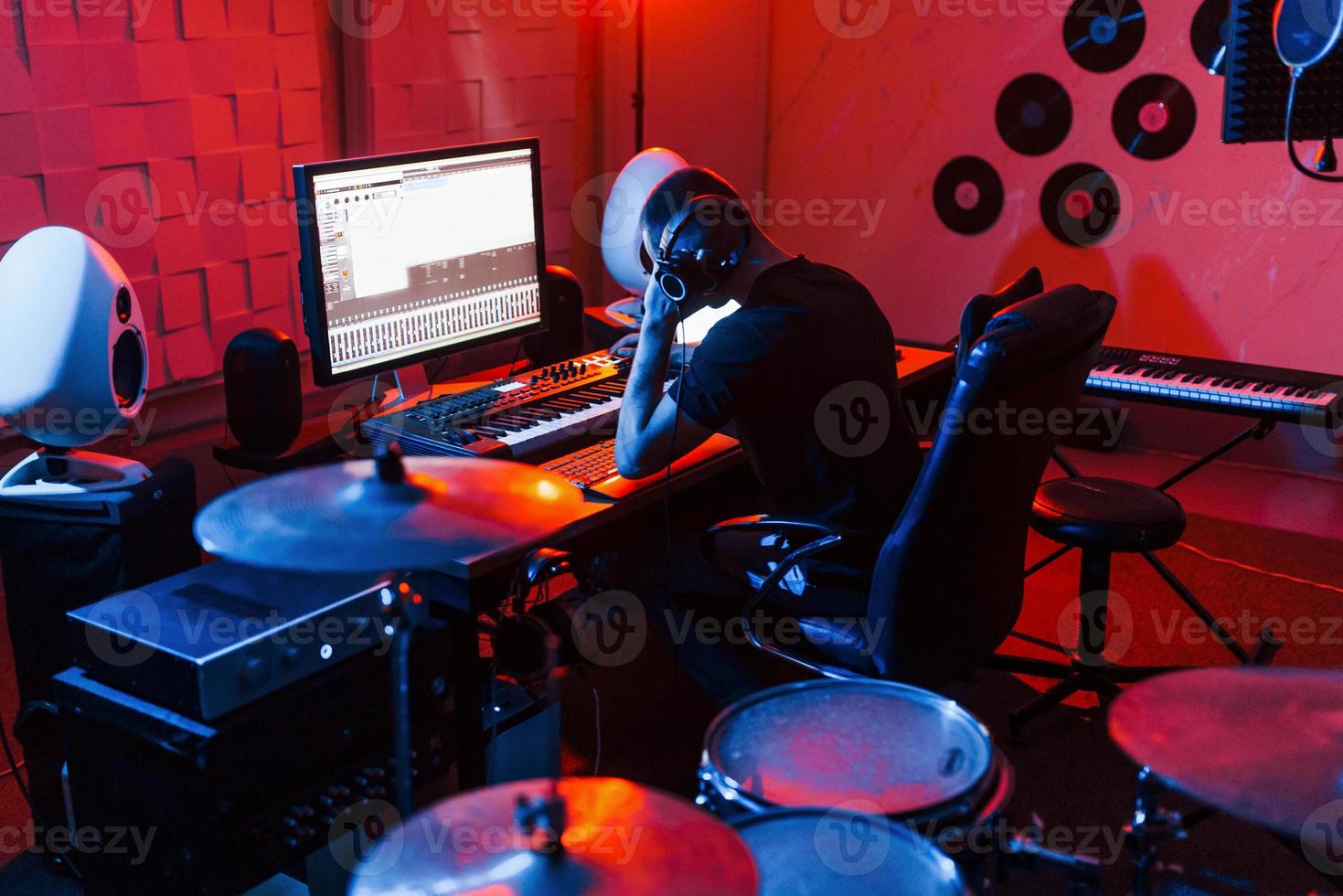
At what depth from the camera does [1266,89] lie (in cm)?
217

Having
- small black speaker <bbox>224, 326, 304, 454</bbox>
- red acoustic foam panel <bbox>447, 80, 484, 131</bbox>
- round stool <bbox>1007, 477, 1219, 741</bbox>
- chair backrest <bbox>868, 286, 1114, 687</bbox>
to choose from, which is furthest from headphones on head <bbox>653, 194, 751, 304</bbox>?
red acoustic foam panel <bbox>447, 80, 484, 131</bbox>

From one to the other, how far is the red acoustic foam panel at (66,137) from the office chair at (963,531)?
1899 mm

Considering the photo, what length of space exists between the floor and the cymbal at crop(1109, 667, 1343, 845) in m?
0.04

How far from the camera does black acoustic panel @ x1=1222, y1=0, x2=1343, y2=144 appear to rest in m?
2.09

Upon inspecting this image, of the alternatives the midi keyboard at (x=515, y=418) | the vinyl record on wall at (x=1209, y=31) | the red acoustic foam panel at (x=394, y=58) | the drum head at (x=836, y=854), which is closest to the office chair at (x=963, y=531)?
the midi keyboard at (x=515, y=418)

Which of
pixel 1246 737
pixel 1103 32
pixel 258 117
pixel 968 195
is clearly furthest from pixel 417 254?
pixel 1103 32

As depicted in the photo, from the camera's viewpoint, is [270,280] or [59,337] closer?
[59,337]

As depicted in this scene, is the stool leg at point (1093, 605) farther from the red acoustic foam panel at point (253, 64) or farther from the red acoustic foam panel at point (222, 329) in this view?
the red acoustic foam panel at point (253, 64)

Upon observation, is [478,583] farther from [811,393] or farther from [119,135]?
[119,135]

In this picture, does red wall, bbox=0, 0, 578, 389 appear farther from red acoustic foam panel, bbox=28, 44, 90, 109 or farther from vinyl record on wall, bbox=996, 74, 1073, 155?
vinyl record on wall, bbox=996, 74, 1073, 155

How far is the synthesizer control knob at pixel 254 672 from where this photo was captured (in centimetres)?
186

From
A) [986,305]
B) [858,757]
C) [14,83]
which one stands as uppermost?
[14,83]

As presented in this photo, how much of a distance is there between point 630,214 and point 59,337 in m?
1.52

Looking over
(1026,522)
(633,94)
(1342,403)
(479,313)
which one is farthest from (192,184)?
(1342,403)
